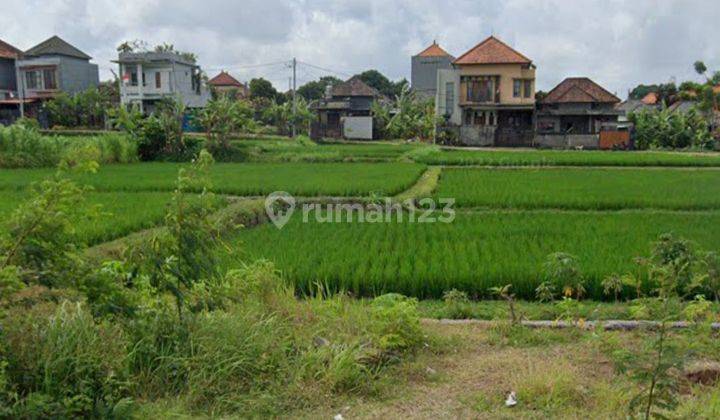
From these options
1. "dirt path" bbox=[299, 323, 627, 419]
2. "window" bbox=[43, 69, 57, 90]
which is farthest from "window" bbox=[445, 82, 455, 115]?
"dirt path" bbox=[299, 323, 627, 419]

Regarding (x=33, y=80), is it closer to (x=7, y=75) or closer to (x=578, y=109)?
(x=7, y=75)

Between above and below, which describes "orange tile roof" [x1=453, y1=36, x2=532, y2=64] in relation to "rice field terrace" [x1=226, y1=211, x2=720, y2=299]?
above

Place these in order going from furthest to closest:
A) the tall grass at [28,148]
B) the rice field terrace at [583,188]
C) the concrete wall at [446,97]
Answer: the concrete wall at [446,97]
the tall grass at [28,148]
the rice field terrace at [583,188]

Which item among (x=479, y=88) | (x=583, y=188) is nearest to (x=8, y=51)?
(x=479, y=88)

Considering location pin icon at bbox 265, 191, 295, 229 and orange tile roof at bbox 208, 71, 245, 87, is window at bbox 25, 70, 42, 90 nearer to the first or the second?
orange tile roof at bbox 208, 71, 245, 87

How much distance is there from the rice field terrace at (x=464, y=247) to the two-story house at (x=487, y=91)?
29015mm

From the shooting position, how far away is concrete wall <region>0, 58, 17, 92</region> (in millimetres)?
44562

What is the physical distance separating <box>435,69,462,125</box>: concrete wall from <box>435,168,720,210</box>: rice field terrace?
20746 mm

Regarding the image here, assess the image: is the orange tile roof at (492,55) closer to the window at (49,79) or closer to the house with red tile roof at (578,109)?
the house with red tile roof at (578,109)

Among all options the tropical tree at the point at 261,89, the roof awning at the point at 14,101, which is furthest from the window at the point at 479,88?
the roof awning at the point at 14,101

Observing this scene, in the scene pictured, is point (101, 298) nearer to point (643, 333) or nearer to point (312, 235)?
point (643, 333)

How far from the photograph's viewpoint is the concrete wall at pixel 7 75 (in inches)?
1754

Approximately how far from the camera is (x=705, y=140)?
1357 inches

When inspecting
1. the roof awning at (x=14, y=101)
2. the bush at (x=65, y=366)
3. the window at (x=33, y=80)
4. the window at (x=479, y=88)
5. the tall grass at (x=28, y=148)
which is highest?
the window at (x=33, y=80)
